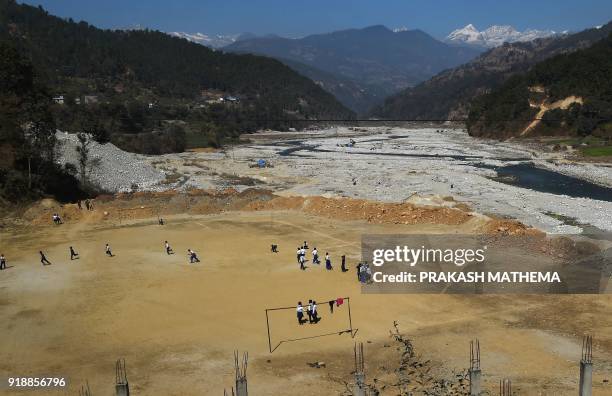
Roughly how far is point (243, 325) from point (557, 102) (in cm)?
11915

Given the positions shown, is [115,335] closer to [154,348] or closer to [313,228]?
[154,348]

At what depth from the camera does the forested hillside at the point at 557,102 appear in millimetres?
105562

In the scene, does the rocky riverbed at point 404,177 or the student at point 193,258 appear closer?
the student at point 193,258

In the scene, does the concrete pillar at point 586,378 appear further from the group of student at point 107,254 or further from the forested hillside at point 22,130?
the forested hillside at point 22,130

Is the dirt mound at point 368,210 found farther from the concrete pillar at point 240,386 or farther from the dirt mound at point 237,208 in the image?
the concrete pillar at point 240,386

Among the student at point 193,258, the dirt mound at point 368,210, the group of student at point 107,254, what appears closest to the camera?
the group of student at point 107,254

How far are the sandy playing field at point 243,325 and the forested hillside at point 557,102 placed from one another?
87.4 m

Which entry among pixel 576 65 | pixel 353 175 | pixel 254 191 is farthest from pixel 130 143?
pixel 576 65

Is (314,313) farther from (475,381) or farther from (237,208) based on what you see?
(237,208)

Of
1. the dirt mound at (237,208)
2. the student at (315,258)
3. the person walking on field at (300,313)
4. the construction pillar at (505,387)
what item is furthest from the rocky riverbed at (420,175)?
the construction pillar at (505,387)

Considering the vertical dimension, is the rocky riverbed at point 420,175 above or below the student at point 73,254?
above

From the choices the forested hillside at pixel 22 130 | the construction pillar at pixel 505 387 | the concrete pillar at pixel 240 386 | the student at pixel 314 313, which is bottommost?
the construction pillar at pixel 505 387

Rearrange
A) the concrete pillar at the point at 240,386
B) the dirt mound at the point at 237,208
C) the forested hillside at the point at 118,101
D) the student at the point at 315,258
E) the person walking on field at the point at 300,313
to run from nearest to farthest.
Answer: the concrete pillar at the point at 240,386
the person walking on field at the point at 300,313
the student at the point at 315,258
the dirt mound at the point at 237,208
the forested hillside at the point at 118,101

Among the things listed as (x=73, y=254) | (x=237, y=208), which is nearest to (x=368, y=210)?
(x=237, y=208)
